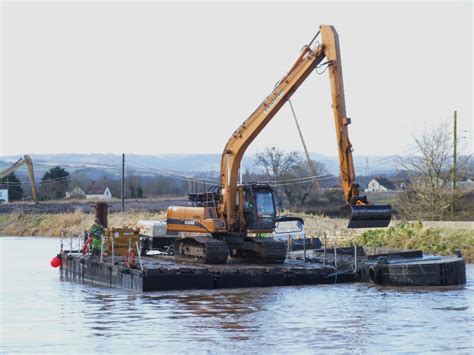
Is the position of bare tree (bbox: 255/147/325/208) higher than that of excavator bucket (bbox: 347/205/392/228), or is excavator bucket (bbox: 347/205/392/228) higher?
bare tree (bbox: 255/147/325/208)

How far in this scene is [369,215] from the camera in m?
30.4

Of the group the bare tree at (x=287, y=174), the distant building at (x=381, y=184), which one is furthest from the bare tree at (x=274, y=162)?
the distant building at (x=381, y=184)

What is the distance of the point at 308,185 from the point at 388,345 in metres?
68.2

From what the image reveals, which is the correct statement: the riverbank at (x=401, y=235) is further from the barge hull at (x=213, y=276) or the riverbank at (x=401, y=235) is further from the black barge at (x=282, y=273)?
the barge hull at (x=213, y=276)

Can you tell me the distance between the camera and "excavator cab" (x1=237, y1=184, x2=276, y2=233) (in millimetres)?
34938

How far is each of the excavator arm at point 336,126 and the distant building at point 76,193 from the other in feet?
246

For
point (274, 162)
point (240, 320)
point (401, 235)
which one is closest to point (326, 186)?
point (274, 162)

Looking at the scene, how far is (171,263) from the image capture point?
3528 centimetres

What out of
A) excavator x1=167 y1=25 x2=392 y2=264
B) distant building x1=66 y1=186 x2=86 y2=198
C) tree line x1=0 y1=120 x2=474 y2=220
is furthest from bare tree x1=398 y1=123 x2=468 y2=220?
distant building x1=66 y1=186 x2=86 y2=198

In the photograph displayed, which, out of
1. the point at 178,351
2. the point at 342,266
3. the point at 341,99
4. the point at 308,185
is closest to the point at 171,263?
the point at 342,266

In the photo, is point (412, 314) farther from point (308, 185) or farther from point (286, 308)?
point (308, 185)

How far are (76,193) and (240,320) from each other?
9135 centimetres

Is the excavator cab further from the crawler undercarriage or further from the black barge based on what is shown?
the black barge

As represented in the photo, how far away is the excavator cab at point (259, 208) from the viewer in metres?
34.9
